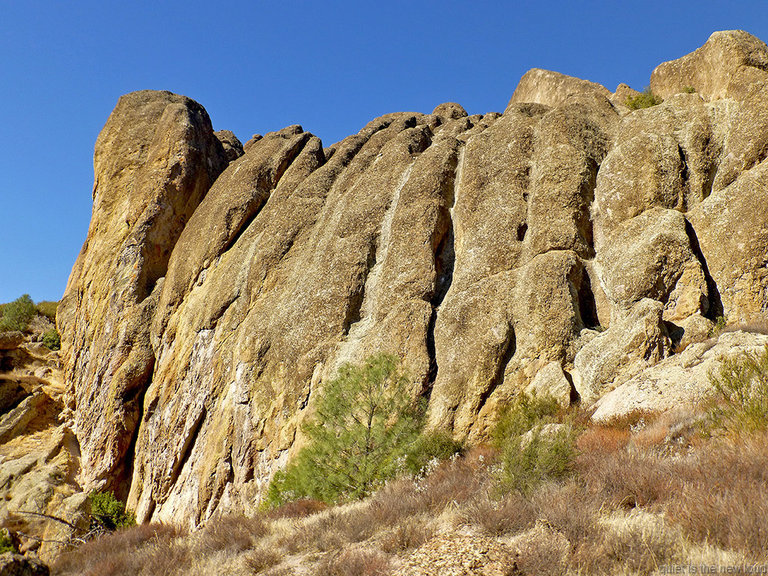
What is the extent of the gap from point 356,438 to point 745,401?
931cm

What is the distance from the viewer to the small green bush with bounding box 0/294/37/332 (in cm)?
3916

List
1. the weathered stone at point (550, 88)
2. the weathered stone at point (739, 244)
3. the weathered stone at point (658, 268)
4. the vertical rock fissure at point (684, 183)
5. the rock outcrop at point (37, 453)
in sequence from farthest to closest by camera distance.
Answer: the weathered stone at point (550, 88)
the rock outcrop at point (37, 453)
the vertical rock fissure at point (684, 183)
the weathered stone at point (658, 268)
the weathered stone at point (739, 244)

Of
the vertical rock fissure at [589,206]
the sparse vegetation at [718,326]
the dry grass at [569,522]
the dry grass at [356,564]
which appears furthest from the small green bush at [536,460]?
the vertical rock fissure at [589,206]

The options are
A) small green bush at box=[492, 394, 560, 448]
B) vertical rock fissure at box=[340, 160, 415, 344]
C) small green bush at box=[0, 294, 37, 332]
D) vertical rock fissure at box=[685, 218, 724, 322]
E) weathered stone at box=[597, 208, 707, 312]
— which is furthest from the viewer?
small green bush at box=[0, 294, 37, 332]

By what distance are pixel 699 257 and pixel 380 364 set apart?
34.7 ft

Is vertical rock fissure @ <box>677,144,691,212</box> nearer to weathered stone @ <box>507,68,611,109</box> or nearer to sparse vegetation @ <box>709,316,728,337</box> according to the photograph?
sparse vegetation @ <box>709,316,728,337</box>

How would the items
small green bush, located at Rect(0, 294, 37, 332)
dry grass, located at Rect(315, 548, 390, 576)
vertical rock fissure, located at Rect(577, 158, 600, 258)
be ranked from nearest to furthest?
dry grass, located at Rect(315, 548, 390, 576)
vertical rock fissure, located at Rect(577, 158, 600, 258)
small green bush, located at Rect(0, 294, 37, 332)

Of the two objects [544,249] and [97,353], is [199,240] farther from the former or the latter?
[544,249]

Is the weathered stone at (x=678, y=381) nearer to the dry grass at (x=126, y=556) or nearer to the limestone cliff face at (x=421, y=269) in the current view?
the limestone cliff face at (x=421, y=269)

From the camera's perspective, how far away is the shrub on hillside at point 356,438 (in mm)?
13930

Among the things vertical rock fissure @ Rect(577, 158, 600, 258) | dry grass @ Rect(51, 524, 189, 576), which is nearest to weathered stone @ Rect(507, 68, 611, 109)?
vertical rock fissure @ Rect(577, 158, 600, 258)

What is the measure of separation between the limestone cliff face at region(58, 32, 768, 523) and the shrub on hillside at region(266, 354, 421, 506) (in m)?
2.10

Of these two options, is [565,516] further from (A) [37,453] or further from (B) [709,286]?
(A) [37,453]

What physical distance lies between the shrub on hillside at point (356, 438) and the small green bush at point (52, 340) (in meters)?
28.8
